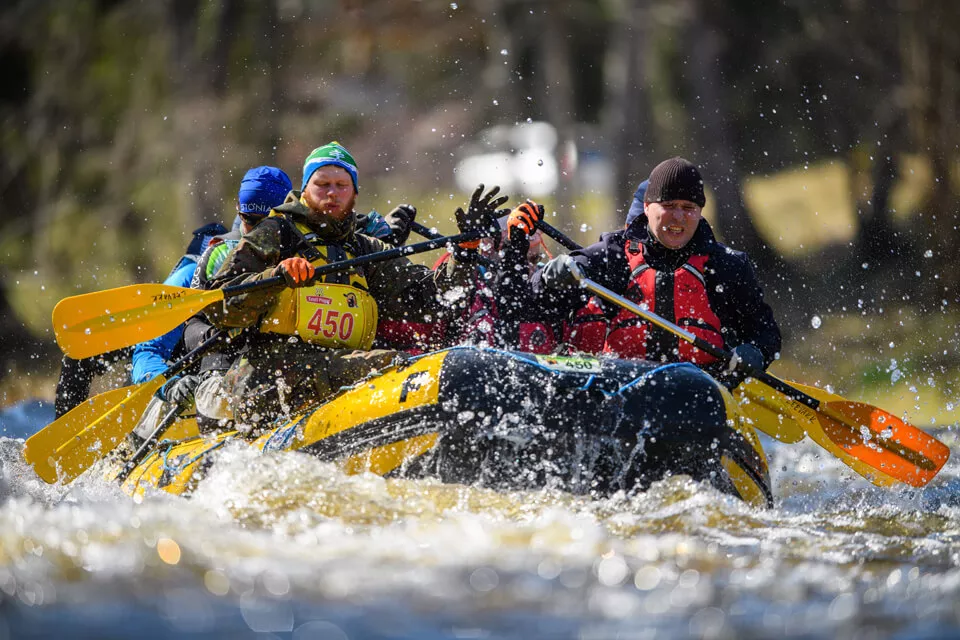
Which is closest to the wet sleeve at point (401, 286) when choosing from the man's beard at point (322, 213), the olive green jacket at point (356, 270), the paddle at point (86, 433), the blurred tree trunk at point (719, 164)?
the olive green jacket at point (356, 270)

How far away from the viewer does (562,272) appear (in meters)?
6.09

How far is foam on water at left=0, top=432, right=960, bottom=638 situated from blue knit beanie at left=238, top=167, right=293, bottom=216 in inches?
72.2

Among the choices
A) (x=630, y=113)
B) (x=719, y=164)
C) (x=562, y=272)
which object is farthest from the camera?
(x=630, y=113)

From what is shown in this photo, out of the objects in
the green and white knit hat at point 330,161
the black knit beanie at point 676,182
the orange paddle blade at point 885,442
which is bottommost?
the orange paddle blade at point 885,442

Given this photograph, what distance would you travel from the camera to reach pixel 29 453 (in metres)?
6.83

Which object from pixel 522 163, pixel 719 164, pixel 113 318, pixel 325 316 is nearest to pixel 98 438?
pixel 113 318

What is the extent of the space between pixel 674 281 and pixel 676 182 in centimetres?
49

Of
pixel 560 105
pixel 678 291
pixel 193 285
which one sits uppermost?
pixel 560 105

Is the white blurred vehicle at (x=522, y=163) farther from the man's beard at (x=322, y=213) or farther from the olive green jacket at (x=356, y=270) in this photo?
the man's beard at (x=322, y=213)

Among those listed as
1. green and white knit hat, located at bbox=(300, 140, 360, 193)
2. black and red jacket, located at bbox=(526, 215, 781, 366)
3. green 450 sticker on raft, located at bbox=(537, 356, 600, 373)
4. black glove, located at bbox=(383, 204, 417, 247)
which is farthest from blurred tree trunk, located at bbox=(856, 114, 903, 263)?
green 450 sticker on raft, located at bbox=(537, 356, 600, 373)

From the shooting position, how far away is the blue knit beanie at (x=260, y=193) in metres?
7.24

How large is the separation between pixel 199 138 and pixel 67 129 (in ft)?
8.72

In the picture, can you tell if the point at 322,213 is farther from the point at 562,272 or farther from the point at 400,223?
the point at 562,272

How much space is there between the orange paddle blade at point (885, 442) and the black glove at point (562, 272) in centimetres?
149
